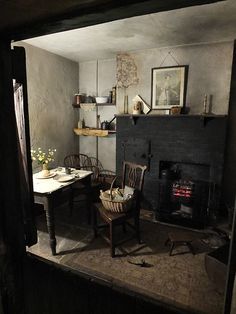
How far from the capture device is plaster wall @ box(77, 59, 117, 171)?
13.8 ft

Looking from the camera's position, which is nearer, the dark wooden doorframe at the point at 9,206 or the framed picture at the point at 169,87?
the dark wooden doorframe at the point at 9,206

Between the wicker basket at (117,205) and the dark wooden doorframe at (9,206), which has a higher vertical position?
the dark wooden doorframe at (9,206)

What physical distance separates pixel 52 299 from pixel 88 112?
3.70 meters

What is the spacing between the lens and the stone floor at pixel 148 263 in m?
2.01

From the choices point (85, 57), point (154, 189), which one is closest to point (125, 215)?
point (154, 189)

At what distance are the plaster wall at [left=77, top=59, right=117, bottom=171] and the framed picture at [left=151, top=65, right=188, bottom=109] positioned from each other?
879mm

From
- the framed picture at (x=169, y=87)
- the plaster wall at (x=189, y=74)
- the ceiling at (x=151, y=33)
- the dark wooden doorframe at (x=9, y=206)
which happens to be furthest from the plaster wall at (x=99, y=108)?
the dark wooden doorframe at (x=9, y=206)

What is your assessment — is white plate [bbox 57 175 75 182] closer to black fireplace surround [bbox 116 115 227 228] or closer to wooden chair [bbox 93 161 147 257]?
wooden chair [bbox 93 161 147 257]

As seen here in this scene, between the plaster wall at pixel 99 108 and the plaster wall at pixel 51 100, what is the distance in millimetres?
179

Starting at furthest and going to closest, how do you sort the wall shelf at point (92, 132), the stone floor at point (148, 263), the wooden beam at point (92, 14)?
1. the wall shelf at point (92, 132)
2. the stone floor at point (148, 263)
3. the wooden beam at point (92, 14)

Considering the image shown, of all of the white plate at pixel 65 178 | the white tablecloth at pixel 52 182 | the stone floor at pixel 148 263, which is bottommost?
the stone floor at pixel 148 263

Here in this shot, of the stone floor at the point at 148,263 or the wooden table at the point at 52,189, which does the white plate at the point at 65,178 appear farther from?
the stone floor at the point at 148,263

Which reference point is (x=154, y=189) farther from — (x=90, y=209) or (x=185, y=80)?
(x=185, y=80)

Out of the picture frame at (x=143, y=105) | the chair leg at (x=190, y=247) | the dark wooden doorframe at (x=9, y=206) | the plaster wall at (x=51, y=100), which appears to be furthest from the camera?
the picture frame at (x=143, y=105)
